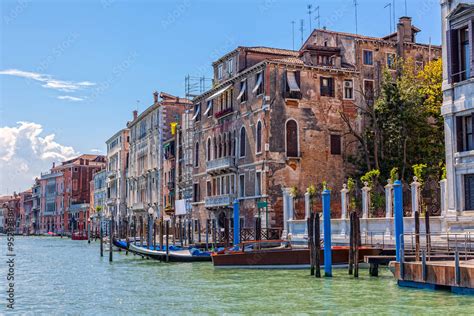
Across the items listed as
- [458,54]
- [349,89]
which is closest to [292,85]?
[349,89]

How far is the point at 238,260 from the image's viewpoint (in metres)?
21.6

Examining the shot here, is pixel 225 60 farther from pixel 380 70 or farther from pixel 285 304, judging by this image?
pixel 285 304

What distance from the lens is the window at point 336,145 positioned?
29422 mm

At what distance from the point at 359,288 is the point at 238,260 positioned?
712cm

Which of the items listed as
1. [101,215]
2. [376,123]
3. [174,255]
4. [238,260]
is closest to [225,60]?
[376,123]

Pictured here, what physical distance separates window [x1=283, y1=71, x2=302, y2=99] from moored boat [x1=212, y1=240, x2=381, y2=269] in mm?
8813

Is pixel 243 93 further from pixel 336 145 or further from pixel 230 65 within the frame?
pixel 336 145

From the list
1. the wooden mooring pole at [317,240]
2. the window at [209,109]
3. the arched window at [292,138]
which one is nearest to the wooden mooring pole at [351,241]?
the wooden mooring pole at [317,240]

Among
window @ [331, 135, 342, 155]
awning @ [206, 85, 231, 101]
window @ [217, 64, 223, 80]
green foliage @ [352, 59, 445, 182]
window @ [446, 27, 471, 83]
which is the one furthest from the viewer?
window @ [217, 64, 223, 80]

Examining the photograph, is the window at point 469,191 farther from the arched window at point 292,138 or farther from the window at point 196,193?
the window at point 196,193

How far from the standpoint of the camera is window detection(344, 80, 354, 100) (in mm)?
29641

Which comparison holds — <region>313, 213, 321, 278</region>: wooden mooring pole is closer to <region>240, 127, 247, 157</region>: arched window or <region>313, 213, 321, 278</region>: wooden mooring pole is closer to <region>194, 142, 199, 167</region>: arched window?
<region>240, 127, 247, 157</region>: arched window

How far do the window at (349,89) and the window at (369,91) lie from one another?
0.62 metres

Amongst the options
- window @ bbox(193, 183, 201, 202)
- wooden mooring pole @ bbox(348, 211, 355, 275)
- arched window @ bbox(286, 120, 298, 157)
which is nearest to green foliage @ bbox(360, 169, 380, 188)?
arched window @ bbox(286, 120, 298, 157)
